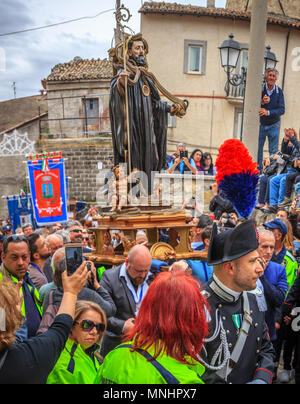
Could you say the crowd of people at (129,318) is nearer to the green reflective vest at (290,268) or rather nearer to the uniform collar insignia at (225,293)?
the uniform collar insignia at (225,293)

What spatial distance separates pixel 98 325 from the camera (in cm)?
236

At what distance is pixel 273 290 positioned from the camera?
11.2ft

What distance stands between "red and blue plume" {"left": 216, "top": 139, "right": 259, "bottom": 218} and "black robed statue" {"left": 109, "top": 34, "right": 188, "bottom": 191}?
1.49 meters

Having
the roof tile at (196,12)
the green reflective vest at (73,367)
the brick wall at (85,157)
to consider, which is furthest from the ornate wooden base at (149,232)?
the brick wall at (85,157)

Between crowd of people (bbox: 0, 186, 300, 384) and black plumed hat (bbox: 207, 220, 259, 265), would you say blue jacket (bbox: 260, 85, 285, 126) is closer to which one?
crowd of people (bbox: 0, 186, 300, 384)

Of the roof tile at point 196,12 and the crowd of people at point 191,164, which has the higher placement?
the roof tile at point 196,12

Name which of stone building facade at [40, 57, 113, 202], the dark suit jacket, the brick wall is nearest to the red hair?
the dark suit jacket

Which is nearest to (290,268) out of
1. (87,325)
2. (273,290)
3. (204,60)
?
(273,290)

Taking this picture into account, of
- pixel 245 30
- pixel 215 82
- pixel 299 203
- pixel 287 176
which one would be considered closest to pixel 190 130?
pixel 215 82

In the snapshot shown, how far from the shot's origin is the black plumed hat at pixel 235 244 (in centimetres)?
233

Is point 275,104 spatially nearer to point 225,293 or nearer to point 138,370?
point 225,293

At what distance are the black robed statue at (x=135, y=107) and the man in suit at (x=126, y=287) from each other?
1.44m

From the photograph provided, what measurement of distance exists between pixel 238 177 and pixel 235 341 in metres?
1.24

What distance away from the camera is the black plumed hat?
2.33 m
